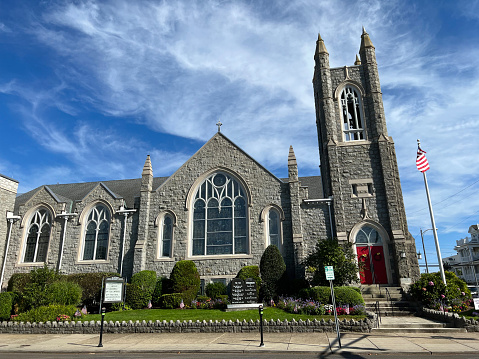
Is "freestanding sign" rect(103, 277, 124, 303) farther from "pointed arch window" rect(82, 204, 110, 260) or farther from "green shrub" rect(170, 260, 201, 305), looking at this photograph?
"pointed arch window" rect(82, 204, 110, 260)

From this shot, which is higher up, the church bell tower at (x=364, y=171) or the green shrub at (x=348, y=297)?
the church bell tower at (x=364, y=171)

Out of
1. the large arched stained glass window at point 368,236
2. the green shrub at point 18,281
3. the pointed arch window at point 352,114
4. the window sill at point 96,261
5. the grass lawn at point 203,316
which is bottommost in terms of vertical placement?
the grass lawn at point 203,316

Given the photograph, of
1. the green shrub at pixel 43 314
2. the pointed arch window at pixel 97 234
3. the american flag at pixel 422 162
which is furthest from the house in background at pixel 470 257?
the green shrub at pixel 43 314

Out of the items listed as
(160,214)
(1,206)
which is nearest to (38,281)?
(160,214)

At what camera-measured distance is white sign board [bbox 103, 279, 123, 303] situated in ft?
49.0

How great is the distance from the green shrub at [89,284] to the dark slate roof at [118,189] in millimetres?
5967

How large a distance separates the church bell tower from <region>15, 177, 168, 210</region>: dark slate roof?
48.3 ft

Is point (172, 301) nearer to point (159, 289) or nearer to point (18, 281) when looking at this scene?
point (159, 289)

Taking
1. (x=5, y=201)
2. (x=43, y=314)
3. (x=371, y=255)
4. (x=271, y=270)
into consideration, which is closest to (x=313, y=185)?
(x=371, y=255)

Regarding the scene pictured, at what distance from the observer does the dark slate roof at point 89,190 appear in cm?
2816

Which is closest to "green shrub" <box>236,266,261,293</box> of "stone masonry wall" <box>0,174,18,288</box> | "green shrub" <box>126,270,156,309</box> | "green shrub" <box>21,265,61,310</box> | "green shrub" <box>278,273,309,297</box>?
"green shrub" <box>278,273,309,297</box>

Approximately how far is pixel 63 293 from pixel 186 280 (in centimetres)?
649

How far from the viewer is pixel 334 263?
19094mm

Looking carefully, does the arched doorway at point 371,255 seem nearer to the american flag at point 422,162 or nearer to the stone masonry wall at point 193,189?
the stone masonry wall at point 193,189
